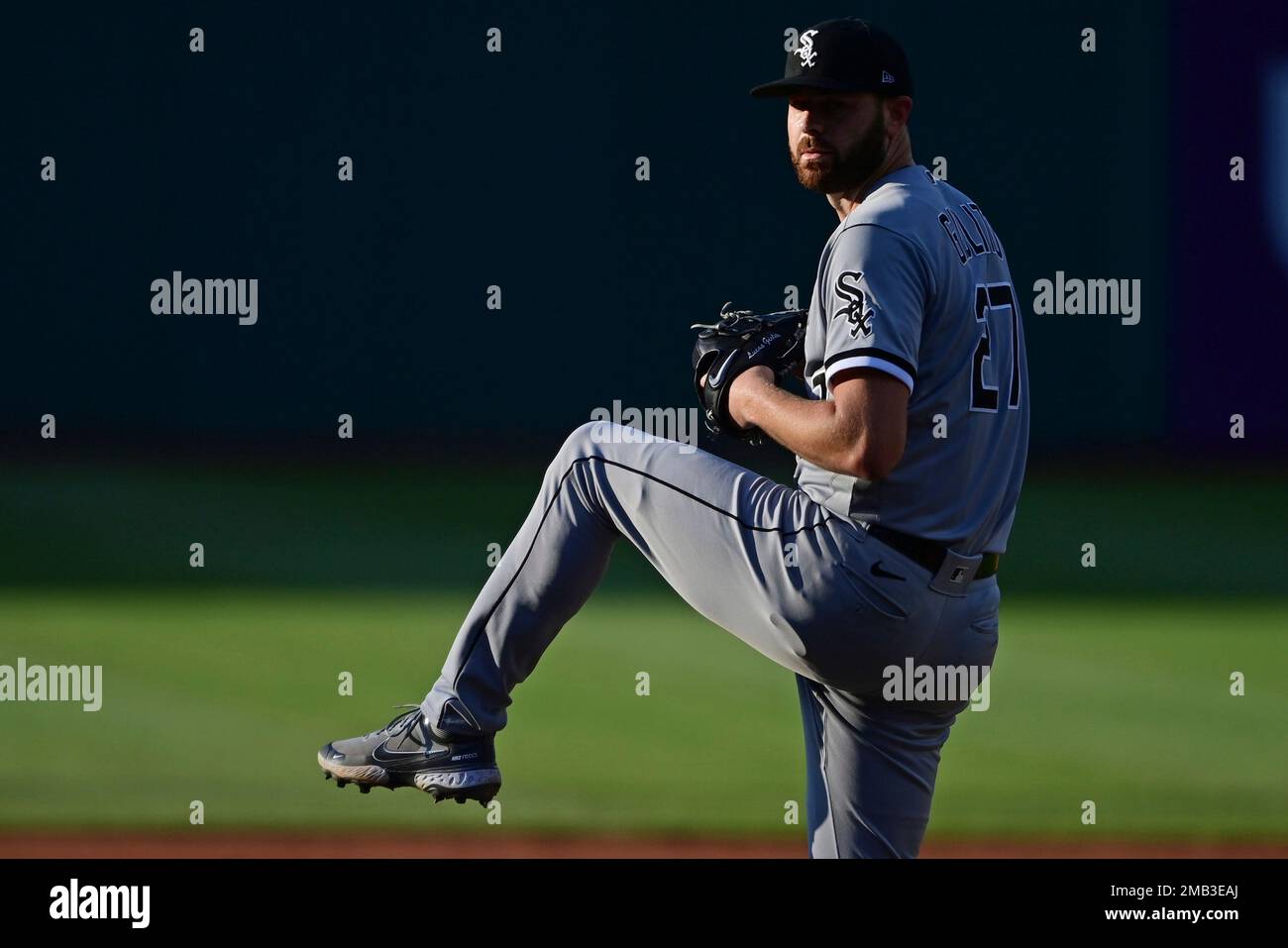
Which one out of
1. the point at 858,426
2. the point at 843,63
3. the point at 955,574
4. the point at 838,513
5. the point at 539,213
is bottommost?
the point at 955,574

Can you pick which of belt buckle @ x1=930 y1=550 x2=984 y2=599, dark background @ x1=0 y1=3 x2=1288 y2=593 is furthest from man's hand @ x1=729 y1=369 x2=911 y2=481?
dark background @ x1=0 y1=3 x2=1288 y2=593

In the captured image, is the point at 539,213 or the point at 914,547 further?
the point at 539,213

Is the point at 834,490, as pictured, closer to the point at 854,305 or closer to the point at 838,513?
the point at 838,513

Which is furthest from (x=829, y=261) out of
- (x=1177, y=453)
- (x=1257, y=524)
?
(x=1177, y=453)

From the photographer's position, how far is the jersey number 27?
287 centimetres

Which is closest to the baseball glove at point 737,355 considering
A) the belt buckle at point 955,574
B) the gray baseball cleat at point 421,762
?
the belt buckle at point 955,574

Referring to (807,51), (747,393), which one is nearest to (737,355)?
(747,393)

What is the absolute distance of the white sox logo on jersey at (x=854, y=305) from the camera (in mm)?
2674

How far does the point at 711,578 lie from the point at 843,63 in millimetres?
943

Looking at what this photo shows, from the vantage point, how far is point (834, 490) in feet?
9.45

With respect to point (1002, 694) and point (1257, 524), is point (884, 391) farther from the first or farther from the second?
point (1257, 524)

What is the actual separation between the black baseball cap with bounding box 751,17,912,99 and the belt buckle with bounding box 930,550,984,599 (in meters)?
0.85

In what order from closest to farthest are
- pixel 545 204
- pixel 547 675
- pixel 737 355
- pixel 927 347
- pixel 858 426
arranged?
pixel 858 426
pixel 927 347
pixel 737 355
pixel 547 675
pixel 545 204

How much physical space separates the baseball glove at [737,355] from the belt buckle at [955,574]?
16.5 inches
